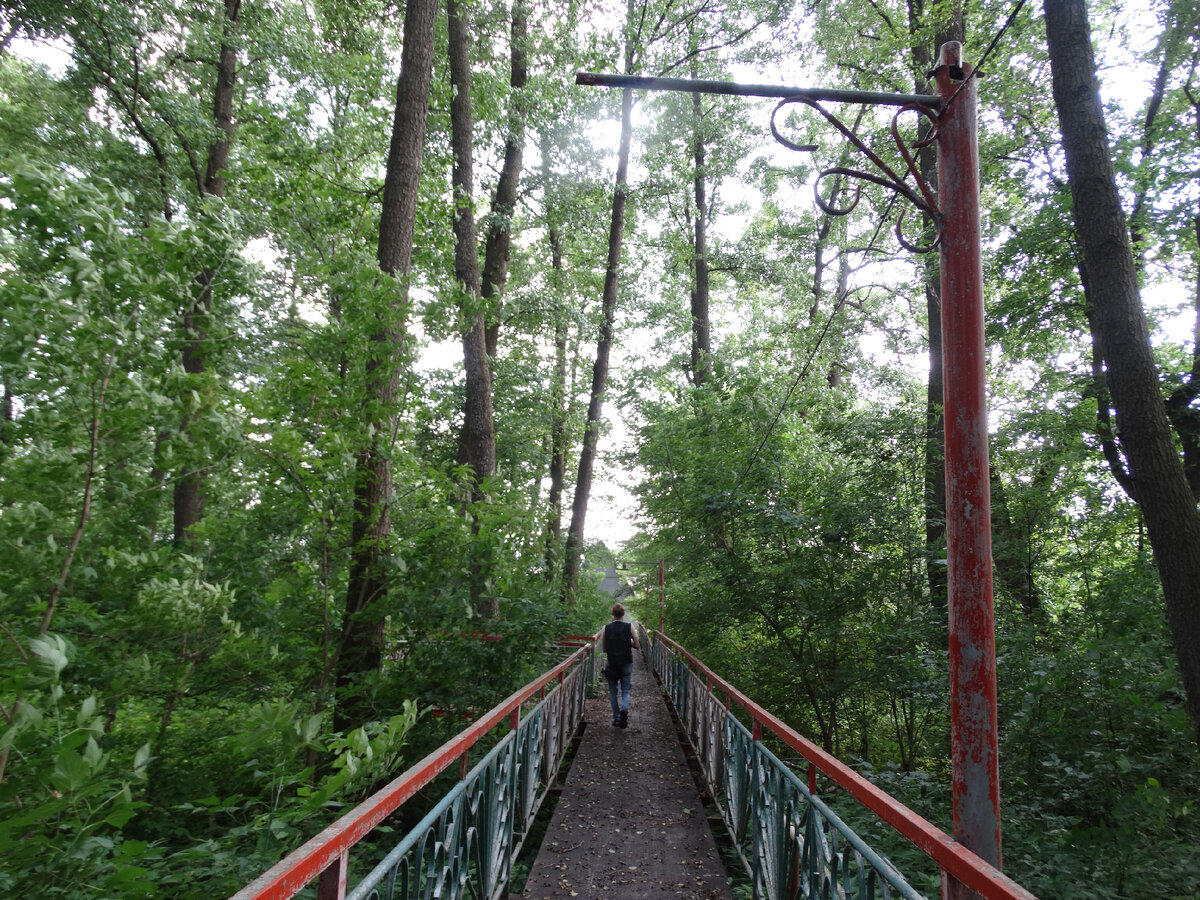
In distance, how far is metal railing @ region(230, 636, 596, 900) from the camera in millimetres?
1604

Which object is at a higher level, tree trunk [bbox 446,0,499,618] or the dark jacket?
tree trunk [bbox 446,0,499,618]

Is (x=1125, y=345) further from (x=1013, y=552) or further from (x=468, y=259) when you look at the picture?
(x=468, y=259)

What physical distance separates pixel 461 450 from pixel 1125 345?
7.82 metres

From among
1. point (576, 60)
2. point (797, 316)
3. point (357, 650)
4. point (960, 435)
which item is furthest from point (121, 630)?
point (797, 316)

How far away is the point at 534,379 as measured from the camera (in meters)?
16.1

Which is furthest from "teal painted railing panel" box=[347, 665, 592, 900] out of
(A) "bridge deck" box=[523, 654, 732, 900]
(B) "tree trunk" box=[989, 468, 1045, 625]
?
(B) "tree trunk" box=[989, 468, 1045, 625]

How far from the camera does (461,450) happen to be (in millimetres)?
9945

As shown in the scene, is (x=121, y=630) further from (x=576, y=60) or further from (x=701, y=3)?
(x=701, y=3)

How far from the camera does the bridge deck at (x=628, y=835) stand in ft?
13.6

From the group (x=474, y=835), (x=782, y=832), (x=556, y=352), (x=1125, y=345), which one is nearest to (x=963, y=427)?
(x=782, y=832)

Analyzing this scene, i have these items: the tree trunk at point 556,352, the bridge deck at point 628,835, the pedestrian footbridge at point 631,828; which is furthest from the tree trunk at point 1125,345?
the tree trunk at point 556,352

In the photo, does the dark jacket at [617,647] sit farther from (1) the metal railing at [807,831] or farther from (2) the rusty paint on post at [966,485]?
(2) the rusty paint on post at [966,485]

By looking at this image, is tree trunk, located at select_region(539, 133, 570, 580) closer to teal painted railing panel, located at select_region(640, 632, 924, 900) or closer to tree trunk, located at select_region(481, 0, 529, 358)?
tree trunk, located at select_region(481, 0, 529, 358)

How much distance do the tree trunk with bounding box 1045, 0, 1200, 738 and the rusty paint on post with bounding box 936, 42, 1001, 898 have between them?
3.29 metres
